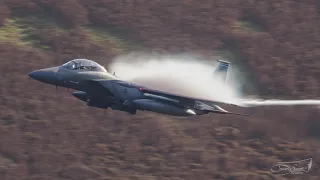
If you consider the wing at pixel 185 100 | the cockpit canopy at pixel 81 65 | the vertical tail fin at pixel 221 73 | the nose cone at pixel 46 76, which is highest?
the vertical tail fin at pixel 221 73

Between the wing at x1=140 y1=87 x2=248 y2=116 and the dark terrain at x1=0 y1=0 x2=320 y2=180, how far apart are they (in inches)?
407

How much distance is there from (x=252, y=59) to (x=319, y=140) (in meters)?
8.17

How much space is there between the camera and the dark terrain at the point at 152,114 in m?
43.0

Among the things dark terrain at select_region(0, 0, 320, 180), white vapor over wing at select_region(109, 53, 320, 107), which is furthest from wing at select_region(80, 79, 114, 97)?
dark terrain at select_region(0, 0, 320, 180)

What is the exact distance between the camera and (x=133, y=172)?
4275cm

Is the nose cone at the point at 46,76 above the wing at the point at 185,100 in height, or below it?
above

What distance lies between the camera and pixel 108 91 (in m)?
32.3

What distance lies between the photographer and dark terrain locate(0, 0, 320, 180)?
43031 millimetres

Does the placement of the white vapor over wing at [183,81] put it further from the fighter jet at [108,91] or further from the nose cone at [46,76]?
the nose cone at [46,76]

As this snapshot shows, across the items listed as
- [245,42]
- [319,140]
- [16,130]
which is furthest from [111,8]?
[319,140]

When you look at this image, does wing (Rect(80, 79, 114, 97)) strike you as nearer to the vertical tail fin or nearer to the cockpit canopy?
the cockpit canopy

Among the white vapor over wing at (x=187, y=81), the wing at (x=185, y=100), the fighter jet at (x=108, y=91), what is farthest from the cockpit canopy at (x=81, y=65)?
the wing at (x=185, y=100)

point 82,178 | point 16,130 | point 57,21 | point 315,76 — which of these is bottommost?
point 82,178

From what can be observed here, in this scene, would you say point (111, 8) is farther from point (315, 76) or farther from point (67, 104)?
point (315, 76)
